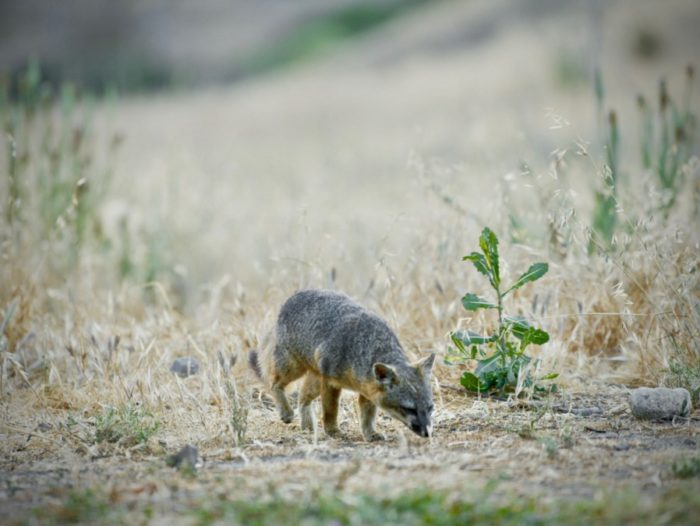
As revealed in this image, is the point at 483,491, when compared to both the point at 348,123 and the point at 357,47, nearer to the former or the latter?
the point at 348,123

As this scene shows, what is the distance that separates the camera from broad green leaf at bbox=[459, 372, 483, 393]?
5.66 m

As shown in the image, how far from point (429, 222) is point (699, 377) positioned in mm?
2398

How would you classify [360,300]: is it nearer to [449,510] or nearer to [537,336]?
[537,336]

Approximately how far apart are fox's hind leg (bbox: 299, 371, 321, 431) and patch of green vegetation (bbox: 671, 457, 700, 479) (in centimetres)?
217

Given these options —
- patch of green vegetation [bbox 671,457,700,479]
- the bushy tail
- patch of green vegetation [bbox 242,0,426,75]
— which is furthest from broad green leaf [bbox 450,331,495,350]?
patch of green vegetation [bbox 242,0,426,75]

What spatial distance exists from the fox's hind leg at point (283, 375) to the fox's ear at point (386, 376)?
2.51ft

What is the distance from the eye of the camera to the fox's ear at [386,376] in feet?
16.3

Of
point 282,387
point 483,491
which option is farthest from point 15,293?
point 483,491

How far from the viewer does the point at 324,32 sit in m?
42.3

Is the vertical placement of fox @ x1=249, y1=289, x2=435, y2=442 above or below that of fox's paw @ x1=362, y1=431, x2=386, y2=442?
above

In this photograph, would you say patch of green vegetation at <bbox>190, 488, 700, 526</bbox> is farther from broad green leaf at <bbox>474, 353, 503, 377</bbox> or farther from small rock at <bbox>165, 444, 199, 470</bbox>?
broad green leaf at <bbox>474, 353, 503, 377</bbox>

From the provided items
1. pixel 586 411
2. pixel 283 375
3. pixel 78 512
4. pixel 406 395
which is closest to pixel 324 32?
pixel 283 375

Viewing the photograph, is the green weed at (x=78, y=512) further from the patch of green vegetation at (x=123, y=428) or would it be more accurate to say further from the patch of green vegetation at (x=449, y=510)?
the patch of green vegetation at (x=123, y=428)

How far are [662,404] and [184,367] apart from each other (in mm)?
2985
